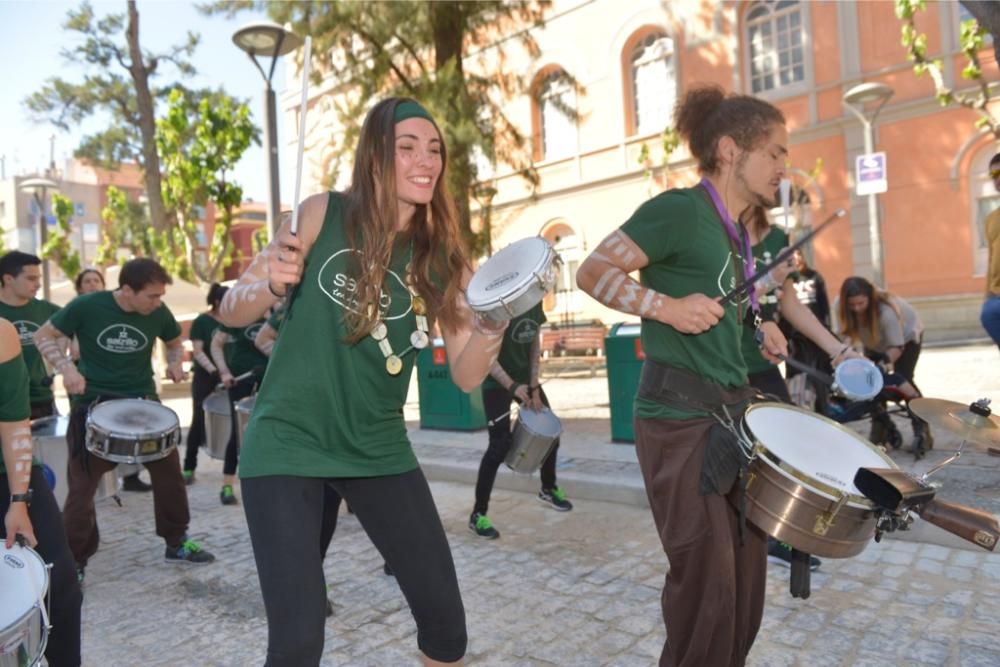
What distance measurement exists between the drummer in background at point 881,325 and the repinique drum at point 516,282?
5513 mm

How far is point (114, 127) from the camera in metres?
27.1

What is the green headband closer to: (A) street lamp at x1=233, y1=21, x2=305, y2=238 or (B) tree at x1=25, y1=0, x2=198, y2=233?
(A) street lamp at x1=233, y1=21, x2=305, y2=238

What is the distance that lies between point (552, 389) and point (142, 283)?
980 cm

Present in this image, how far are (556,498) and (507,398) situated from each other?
A: 92cm

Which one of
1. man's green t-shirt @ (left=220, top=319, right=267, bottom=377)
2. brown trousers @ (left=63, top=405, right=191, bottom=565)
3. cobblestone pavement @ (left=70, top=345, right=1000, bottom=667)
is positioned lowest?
cobblestone pavement @ (left=70, top=345, right=1000, bottom=667)

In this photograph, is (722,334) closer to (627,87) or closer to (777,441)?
(777,441)

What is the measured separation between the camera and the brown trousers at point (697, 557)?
2.30 m

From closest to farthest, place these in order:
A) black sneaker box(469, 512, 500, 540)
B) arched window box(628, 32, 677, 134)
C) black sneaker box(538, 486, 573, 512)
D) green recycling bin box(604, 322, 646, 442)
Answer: black sneaker box(469, 512, 500, 540) < black sneaker box(538, 486, 573, 512) < green recycling bin box(604, 322, 646, 442) < arched window box(628, 32, 677, 134)

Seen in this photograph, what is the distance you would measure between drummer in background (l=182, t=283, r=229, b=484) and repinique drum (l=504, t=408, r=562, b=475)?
335 centimetres

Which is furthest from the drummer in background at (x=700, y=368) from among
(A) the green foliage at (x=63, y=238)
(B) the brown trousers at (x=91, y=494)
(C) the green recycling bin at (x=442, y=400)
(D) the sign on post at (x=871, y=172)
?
(A) the green foliage at (x=63, y=238)

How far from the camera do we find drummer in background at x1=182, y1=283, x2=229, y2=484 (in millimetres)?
7543

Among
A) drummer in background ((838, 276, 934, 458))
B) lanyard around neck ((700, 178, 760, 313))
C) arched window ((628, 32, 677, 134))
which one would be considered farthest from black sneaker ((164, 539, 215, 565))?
arched window ((628, 32, 677, 134))

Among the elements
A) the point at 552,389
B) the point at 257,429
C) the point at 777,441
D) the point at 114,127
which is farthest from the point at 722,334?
the point at 114,127

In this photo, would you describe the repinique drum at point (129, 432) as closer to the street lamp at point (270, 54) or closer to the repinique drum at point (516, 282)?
the repinique drum at point (516, 282)
